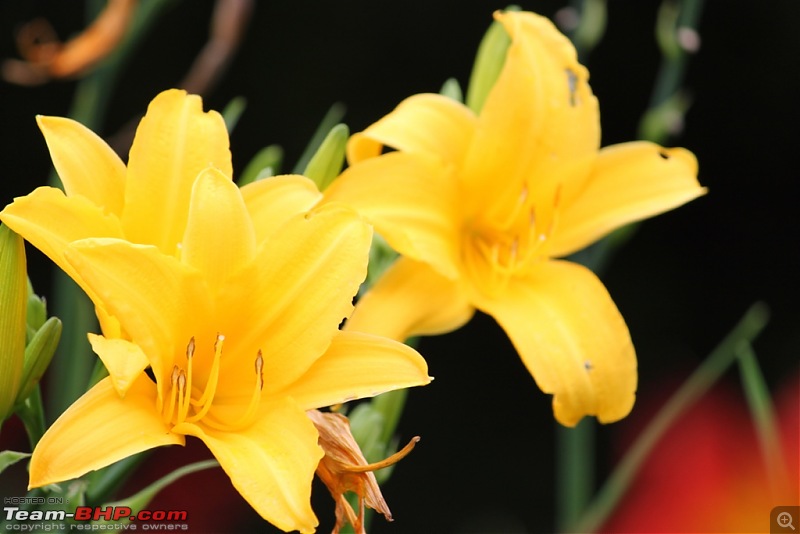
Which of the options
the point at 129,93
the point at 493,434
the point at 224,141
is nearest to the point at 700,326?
the point at 493,434

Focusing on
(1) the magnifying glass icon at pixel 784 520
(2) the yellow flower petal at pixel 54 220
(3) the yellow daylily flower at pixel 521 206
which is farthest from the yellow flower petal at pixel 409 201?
(1) the magnifying glass icon at pixel 784 520

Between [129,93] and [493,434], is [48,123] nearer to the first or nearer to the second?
[129,93]

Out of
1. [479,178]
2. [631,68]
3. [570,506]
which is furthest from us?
[631,68]

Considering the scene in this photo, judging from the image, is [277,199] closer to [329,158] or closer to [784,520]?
[329,158]

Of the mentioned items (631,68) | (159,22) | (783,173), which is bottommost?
(783,173)

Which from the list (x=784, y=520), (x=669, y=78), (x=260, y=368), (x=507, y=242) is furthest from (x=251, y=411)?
(x=669, y=78)

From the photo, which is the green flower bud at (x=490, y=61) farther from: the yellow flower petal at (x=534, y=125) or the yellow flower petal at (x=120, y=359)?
the yellow flower petal at (x=120, y=359)

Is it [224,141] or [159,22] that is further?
[159,22]
